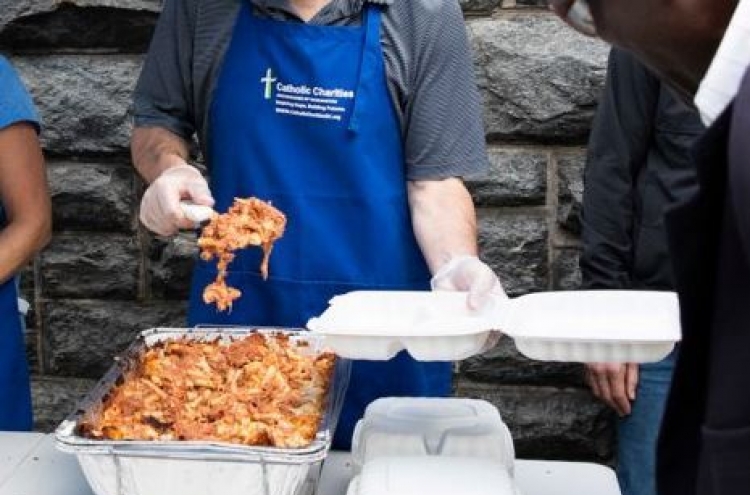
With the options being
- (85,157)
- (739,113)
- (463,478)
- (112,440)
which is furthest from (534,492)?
(85,157)

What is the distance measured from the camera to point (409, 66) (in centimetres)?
211

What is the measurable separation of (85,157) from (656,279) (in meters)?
1.59

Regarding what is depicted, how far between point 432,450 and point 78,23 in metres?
1.88

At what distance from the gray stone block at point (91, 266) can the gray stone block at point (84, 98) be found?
10.1 inches

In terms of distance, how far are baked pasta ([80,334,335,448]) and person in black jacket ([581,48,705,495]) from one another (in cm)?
82

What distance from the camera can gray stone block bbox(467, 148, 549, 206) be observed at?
2889mm

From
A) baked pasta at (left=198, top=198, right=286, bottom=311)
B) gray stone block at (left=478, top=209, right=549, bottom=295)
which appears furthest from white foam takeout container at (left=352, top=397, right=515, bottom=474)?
gray stone block at (left=478, top=209, right=549, bottom=295)

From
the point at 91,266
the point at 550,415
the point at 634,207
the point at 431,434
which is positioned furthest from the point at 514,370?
the point at 431,434

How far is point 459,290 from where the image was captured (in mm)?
1838

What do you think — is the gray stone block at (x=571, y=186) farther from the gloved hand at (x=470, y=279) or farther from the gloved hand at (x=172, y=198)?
the gloved hand at (x=172, y=198)

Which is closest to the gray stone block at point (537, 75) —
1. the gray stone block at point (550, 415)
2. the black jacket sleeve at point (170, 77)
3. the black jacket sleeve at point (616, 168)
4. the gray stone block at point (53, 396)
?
the black jacket sleeve at point (616, 168)

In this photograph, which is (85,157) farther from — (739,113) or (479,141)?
(739,113)

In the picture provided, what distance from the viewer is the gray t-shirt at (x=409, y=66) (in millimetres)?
2107

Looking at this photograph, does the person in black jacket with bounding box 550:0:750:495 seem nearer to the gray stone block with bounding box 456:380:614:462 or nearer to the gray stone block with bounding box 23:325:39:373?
the gray stone block with bounding box 456:380:614:462
